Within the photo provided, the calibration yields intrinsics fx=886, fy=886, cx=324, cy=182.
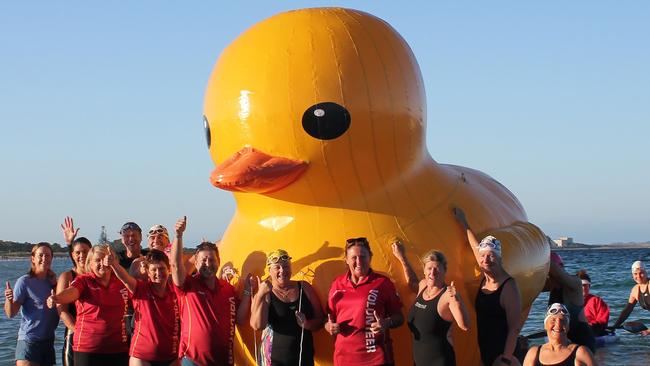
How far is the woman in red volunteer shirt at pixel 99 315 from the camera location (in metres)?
6.36

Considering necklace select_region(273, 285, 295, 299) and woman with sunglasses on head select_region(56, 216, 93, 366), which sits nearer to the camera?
necklace select_region(273, 285, 295, 299)

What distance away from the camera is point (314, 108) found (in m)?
6.07

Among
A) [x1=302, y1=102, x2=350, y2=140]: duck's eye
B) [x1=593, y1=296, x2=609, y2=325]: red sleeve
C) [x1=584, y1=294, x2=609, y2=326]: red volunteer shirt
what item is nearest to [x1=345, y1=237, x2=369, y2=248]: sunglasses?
[x1=302, y1=102, x2=350, y2=140]: duck's eye

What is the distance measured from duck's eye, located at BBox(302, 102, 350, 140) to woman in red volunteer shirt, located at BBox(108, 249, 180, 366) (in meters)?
1.34

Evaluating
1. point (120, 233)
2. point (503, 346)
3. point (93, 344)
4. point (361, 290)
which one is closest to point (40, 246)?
point (120, 233)

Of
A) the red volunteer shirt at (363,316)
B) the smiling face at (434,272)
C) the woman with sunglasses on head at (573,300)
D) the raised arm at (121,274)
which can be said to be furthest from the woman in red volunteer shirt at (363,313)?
the woman with sunglasses on head at (573,300)

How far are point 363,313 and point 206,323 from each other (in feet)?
3.52

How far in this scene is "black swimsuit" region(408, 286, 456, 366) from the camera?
546 centimetres

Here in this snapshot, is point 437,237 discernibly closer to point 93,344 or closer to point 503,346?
point 503,346

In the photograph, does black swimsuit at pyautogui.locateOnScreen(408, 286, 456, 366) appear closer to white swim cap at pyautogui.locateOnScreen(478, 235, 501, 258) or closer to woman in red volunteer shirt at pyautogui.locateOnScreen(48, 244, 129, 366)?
white swim cap at pyautogui.locateOnScreen(478, 235, 501, 258)

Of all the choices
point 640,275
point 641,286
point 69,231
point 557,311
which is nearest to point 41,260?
point 69,231

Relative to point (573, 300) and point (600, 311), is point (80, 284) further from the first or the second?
point (600, 311)

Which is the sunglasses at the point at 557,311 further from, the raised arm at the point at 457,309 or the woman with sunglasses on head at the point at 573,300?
the woman with sunglasses on head at the point at 573,300

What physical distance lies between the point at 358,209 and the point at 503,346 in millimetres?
1394
